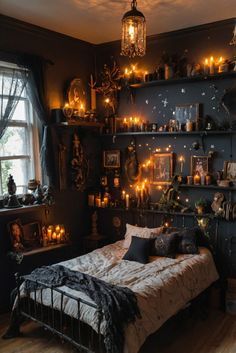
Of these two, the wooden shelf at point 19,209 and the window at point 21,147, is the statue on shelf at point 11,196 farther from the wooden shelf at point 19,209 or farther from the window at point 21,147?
the window at point 21,147

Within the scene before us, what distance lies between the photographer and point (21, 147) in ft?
13.2

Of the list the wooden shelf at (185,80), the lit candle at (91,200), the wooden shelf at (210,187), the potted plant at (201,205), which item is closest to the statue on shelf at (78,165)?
the lit candle at (91,200)

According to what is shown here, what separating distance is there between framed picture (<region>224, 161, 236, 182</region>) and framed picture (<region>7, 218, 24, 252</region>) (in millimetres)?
2328

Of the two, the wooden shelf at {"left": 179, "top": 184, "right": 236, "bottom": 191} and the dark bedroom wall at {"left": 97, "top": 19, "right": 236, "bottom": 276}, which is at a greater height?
the dark bedroom wall at {"left": 97, "top": 19, "right": 236, "bottom": 276}

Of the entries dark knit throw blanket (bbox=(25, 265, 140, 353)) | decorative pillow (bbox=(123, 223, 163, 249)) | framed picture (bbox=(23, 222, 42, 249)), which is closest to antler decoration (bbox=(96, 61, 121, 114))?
decorative pillow (bbox=(123, 223, 163, 249))

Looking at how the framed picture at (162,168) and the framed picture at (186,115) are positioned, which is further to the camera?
the framed picture at (162,168)

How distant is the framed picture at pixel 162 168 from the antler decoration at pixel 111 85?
0.93 metres

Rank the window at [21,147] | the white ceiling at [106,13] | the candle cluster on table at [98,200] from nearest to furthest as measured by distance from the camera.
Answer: the white ceiling at [106,13], the window at [21,147], the candle cluster on table at [98,200]

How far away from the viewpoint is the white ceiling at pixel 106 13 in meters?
3.27

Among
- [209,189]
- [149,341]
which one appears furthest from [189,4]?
[149,341]

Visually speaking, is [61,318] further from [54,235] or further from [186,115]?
[186,115]

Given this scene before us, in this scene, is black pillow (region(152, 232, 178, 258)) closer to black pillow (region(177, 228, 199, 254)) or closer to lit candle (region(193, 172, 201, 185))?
black pillow (region(177, 228, 199, 254))

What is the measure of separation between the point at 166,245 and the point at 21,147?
1.99 metres

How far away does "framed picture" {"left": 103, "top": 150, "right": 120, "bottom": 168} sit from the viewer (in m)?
4.69
